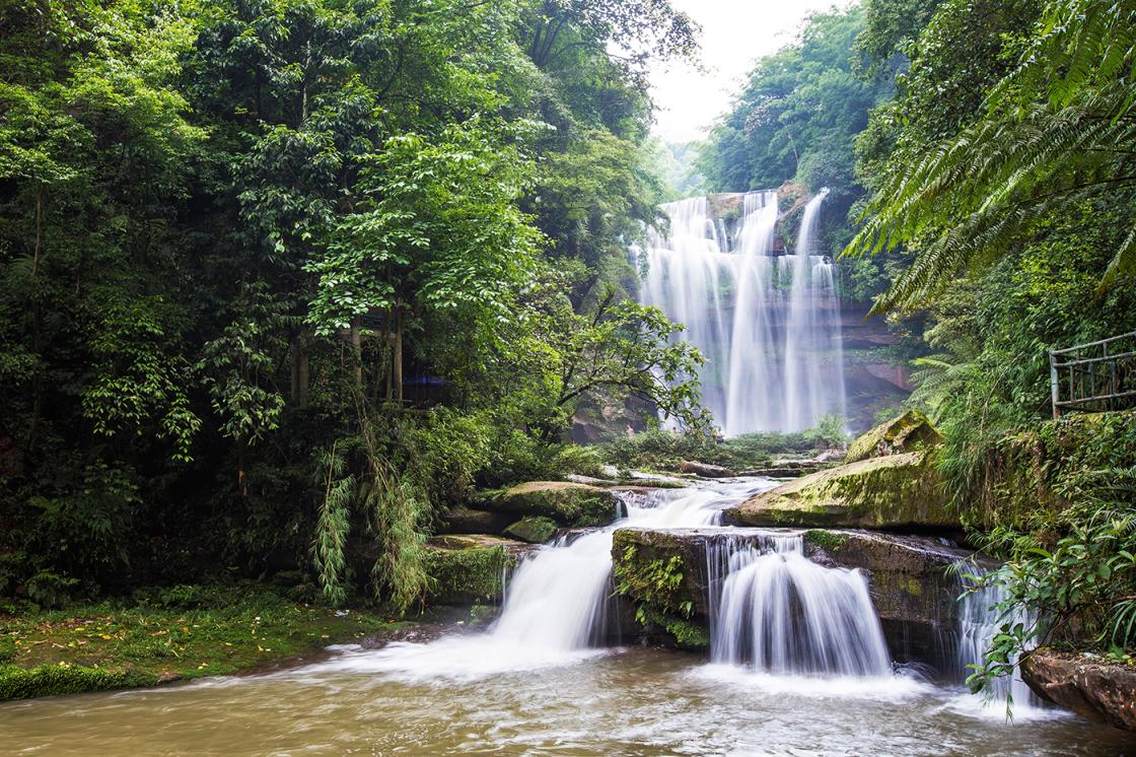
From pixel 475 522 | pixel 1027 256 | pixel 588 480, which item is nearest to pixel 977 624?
pixel 1027 256

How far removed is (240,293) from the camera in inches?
418

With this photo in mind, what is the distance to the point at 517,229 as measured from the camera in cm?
1102

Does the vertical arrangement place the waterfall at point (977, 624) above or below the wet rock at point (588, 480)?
below

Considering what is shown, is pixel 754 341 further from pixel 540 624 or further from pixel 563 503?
pixel 540 624

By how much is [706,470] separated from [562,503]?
7.33 m

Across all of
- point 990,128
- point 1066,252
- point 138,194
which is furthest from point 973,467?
point 138,194

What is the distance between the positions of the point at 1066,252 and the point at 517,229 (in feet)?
23.9

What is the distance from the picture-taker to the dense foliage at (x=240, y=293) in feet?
30.5

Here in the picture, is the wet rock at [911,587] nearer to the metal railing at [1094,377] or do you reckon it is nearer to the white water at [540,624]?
the metal railing at [1094,377]

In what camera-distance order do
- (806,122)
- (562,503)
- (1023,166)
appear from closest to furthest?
(1023,166)
(562,503)
(806,122)

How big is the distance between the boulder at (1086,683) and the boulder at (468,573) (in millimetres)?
6518

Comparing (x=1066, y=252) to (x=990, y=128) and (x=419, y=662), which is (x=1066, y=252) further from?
(x=419, y=662)

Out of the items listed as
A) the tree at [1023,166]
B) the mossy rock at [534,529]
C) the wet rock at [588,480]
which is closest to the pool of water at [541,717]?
the mossy rock at [534,529]

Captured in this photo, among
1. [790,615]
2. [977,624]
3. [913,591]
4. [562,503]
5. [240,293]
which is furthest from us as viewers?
[562,503]
